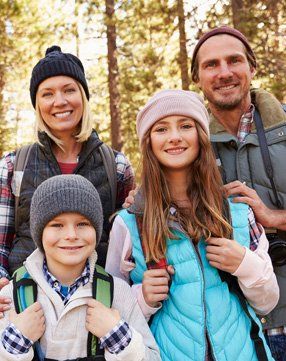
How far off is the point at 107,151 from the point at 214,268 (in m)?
1.39

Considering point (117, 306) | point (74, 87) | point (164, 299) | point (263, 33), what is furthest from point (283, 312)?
point (263, 33)

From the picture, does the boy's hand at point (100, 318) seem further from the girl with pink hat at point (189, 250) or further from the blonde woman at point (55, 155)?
the blonde woman at point (55, 155)

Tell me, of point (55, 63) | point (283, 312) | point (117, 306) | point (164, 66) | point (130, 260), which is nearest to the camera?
point (117, 306)

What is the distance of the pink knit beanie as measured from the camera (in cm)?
310

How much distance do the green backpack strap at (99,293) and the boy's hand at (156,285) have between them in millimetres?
214

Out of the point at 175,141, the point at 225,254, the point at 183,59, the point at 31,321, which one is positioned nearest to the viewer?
the point at 31,321

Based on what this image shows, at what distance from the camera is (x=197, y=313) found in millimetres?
2730

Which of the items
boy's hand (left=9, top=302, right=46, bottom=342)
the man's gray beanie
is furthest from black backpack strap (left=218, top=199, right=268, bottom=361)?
boy's hand (left=9, top=302, right=46, bottom=342)

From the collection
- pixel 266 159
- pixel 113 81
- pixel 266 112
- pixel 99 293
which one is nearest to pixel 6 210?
pixel 99 293

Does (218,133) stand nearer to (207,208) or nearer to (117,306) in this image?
(207,208)

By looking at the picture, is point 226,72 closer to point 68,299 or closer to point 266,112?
point 266,112

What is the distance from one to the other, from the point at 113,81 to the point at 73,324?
1157 cm

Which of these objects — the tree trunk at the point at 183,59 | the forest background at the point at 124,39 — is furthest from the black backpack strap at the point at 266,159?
the tree trunk at the point at 183,59

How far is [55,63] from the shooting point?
369 cm
